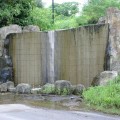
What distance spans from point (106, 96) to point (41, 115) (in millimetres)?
2365

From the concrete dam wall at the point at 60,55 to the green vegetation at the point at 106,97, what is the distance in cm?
293

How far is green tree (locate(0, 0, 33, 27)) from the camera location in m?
19.7

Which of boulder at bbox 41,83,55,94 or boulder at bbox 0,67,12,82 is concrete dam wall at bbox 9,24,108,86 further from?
boulder at bbox 41,83,55,94

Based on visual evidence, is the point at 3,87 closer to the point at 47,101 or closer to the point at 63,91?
the point at 63,91

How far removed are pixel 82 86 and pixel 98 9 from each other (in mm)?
12626

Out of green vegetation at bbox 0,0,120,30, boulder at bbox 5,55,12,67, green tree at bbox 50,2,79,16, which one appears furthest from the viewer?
green tree at bbox 50,2,79,16

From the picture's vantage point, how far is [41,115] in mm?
10031

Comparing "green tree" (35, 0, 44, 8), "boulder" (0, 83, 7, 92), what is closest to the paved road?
"boulder" (0, 83, 7, 92)

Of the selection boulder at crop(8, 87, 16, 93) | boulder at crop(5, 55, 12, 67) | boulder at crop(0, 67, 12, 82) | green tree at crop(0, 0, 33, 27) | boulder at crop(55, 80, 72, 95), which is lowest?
boulder at crop(8, 87, 16, 93)

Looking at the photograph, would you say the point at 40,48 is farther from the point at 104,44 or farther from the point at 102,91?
the point at 102,91

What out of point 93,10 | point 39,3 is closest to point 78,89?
point 93,10

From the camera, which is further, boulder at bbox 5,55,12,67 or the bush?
boulder at bbox 5,55,12,67

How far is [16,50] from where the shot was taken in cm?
1798

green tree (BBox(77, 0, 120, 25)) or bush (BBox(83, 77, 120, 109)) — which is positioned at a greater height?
green tree (BBox(77, 0, 120, 25))
